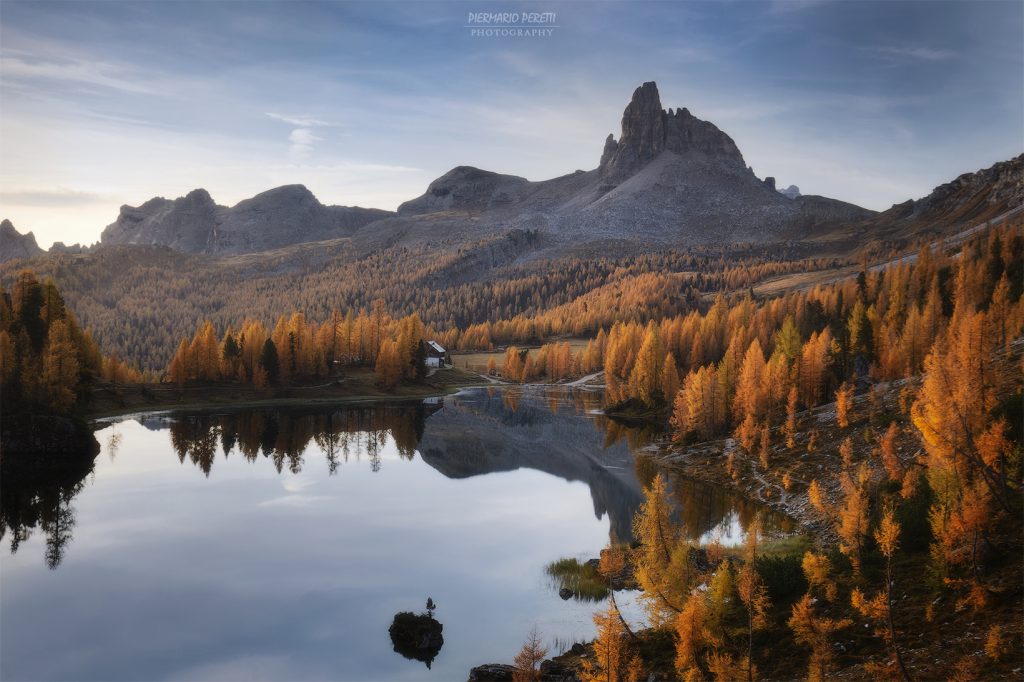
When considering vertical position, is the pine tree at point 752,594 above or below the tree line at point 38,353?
below

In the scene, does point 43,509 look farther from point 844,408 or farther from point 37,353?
point 844,408

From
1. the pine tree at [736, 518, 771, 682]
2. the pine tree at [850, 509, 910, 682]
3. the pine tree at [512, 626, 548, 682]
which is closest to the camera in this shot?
the pine tree at [850, 509, 910, 682]

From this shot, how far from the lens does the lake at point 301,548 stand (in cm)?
3631

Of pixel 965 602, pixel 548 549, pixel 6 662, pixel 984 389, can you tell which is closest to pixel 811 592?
pixel 965 602

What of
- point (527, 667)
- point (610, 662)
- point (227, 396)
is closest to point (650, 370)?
point (227, 396)

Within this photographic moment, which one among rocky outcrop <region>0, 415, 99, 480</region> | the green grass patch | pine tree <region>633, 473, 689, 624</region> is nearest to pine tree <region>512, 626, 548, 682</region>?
pine tree <region>633, 473, 689, 624</region>

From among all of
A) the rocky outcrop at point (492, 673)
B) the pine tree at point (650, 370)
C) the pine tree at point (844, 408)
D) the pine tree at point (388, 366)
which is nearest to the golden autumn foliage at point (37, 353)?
the pine tree at point (388, 366)

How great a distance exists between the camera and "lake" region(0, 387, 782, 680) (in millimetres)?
36312

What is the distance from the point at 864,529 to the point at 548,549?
25.4 metres

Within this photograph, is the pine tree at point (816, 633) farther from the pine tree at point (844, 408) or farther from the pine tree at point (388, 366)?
the pine tree at point (388, 366)

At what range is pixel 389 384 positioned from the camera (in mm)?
149125

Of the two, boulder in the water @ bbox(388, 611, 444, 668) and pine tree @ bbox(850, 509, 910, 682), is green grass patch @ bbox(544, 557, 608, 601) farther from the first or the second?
pine tree @ bbox(850, 509, 910, 682)

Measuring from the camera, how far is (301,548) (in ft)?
Answer: 173

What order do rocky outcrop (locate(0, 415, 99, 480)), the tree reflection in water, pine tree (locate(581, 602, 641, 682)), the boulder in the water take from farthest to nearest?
the tree reflection in water
rocky outcrop (locate(0, 415, 99, 480))
the boulder in the water
pine tree (locate(581, 602, 641, 682))
